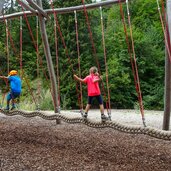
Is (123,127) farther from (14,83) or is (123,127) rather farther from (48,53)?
(48,53)

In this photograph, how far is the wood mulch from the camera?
5934 millimetres

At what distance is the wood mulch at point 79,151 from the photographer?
5.93 metres

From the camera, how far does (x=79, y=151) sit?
7023 mm

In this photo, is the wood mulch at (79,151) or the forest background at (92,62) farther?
the forest background at (92,62)

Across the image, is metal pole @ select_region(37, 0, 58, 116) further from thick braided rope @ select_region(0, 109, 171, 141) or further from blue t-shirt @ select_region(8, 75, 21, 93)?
thick braided rope @ select_region(0, 109, 171, 141)

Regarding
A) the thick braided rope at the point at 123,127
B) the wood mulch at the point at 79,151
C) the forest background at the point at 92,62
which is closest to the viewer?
the thick braided rope at the point at 123,127

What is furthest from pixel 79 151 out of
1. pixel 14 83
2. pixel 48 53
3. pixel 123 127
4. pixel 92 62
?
pixel 92 62

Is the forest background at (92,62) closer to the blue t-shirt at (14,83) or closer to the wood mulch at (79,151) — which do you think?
the blue t-shirt at (14,83)

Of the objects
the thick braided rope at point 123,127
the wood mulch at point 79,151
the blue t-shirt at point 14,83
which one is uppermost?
the blue t-shirt at point 14,83

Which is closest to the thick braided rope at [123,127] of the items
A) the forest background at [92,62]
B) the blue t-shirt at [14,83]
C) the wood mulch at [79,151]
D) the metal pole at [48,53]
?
the wood mulch at [79,151]

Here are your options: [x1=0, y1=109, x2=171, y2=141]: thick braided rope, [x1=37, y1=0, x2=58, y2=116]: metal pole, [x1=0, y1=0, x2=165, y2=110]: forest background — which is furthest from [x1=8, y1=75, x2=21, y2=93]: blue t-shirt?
[x1=0, y1=0, x2=165, y2=110]: forest background

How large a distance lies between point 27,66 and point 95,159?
15.2m

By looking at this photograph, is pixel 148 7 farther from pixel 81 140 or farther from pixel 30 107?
pixel 81 140

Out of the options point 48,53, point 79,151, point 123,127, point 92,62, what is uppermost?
point 48,53
